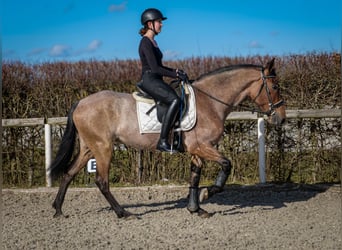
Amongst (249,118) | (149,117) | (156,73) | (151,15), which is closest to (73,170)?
(149,117)

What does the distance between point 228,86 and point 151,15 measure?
1.52 m

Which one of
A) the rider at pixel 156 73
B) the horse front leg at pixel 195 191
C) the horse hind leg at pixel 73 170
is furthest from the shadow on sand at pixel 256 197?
the rider at pixel 156 73

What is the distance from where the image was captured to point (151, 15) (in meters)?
7.36

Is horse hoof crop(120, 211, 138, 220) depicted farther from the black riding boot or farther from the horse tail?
the horse tail

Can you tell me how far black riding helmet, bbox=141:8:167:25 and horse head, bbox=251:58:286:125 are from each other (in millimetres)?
1693

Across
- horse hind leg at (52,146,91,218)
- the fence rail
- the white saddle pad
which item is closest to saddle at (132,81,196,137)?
the white saddle pad

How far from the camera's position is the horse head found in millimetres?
7598

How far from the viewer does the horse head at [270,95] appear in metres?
7.60

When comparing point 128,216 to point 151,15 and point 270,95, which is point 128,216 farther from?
point 151,15

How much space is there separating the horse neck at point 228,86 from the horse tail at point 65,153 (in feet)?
6.58

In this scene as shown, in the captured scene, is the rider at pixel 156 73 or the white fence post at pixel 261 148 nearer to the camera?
the rider at pixel 156 73

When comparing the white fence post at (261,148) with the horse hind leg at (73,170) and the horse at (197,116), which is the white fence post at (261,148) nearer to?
the horse at (197,116)

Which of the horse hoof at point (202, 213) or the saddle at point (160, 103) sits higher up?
the saddle at point (160, 103)

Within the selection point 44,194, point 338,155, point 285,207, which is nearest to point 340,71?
point 338,155
